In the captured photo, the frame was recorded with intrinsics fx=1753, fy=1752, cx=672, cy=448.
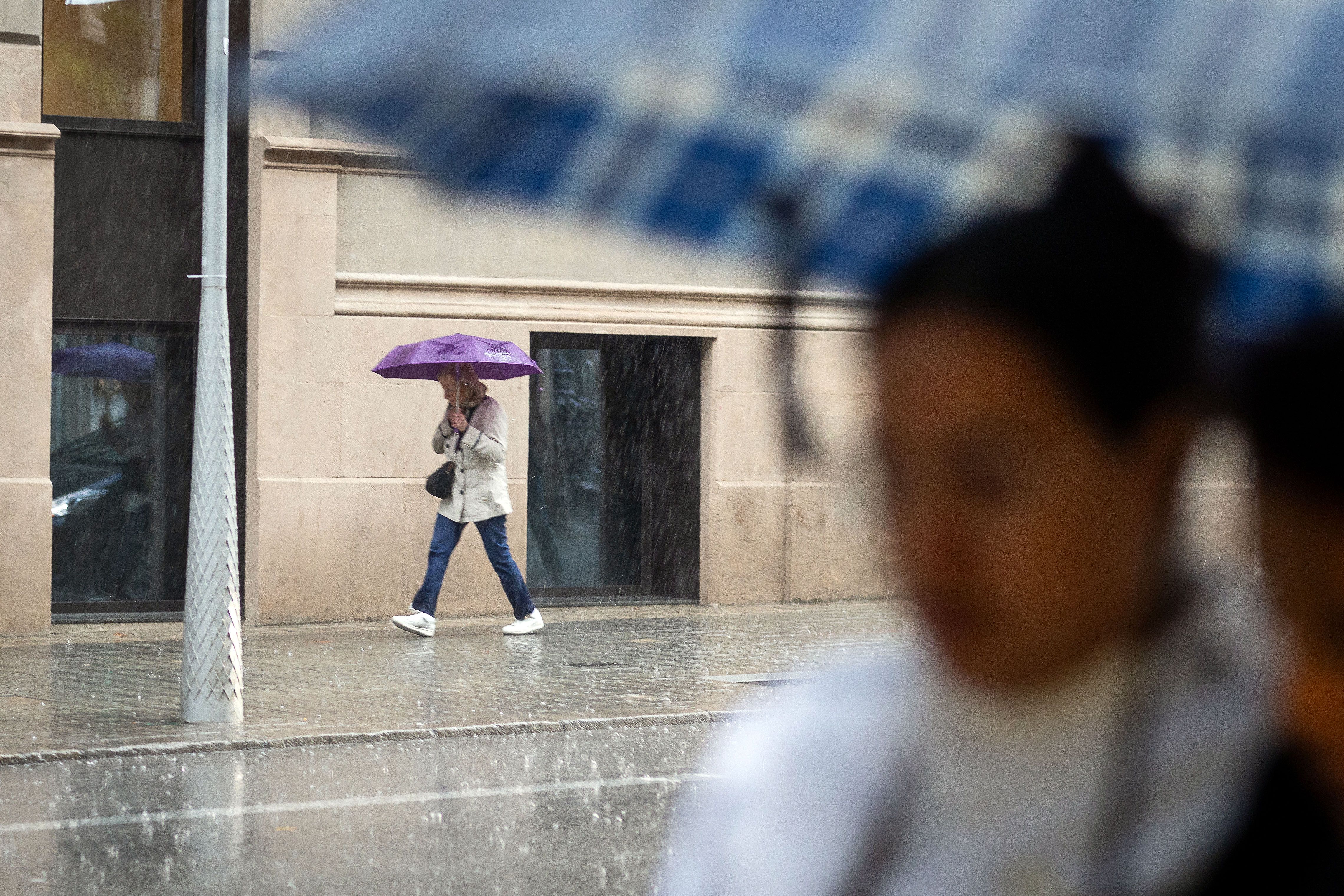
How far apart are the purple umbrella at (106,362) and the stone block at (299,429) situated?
1026 millimetres

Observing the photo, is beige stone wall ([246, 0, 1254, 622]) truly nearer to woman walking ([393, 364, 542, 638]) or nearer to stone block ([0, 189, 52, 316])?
woman walking ([393, 364, 542, 638])

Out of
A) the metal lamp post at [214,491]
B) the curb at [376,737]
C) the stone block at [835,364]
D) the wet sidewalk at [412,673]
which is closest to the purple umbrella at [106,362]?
the wet sidewalk at [412,673]

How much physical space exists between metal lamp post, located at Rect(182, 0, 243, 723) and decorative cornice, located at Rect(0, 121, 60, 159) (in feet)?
14.1

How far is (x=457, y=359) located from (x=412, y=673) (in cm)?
260

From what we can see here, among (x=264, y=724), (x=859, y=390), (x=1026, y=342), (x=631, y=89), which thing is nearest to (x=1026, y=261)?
(x=1026, y=342)

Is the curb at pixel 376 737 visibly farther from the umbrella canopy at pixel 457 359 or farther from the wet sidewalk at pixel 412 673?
the umbrella canopy at pixel 457 359

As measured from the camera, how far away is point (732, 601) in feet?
52.0

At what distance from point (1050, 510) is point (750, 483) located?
15.0 m

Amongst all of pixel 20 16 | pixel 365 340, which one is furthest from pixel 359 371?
pixel 20 16

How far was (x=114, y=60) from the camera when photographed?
14.5 meters

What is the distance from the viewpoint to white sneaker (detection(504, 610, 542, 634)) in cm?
1334

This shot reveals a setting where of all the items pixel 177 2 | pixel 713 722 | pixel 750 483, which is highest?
pixel 177 2

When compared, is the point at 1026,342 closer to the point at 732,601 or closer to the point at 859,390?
the point at 859,390

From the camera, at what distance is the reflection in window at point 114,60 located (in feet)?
46.8
